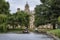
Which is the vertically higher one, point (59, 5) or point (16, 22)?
point (59, 5)

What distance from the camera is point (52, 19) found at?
59.7 m

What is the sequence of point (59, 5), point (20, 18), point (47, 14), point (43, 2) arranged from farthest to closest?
point (20, 18)
point (43, 2)
point (47, 14)
point (59, 5)

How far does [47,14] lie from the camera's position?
6112 cm

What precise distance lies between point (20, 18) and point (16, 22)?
2.31m

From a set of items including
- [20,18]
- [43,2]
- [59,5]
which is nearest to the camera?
[59,5]

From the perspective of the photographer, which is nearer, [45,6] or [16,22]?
[45,6]

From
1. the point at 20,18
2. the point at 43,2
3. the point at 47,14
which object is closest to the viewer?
the point at 47,14

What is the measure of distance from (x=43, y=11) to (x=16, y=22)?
106ft

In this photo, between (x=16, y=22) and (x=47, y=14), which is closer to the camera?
(x=47, y=14)

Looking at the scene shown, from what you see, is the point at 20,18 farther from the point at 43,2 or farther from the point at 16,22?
the point at 43,2

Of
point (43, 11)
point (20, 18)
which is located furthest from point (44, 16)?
point (20, 18)

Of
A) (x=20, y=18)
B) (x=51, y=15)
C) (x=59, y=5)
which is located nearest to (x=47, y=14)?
(x=51, y=15)

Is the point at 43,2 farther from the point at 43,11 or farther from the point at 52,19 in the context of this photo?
the point at 52,19

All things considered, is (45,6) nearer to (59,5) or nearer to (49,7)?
(49,7)
